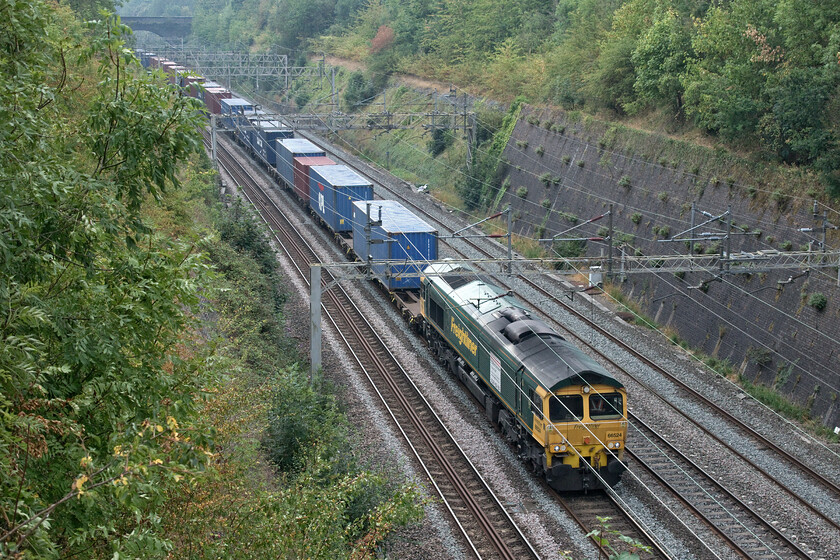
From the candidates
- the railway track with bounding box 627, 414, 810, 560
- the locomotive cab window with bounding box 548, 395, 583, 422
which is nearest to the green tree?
the railway track with bounding box 627, 414, 810, 560

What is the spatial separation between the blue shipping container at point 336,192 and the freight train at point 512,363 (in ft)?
8.16

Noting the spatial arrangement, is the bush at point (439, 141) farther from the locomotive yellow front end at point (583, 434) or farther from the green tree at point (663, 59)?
the locomotive yellow front end at point (583, 434)

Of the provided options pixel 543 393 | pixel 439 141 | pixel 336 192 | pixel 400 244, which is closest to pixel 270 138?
pixel 439 141

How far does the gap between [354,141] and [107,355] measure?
56956mm

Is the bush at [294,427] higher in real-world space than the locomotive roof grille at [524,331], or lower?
lower

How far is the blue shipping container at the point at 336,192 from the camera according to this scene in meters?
33.7

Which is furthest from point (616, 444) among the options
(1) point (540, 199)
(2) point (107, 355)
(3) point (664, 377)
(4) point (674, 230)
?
(1) point (540, 199)

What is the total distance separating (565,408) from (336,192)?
20278 mm

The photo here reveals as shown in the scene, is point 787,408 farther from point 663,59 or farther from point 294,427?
point 663,59

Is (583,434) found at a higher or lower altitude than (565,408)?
lower

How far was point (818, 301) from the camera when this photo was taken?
22.1m

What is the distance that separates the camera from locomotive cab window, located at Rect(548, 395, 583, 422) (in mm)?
15883

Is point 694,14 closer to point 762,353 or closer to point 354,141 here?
point 762,353

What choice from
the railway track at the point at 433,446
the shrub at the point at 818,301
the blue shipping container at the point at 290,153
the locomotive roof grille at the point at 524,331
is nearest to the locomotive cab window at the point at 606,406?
the locomotive roof grille at the point at 524,331
